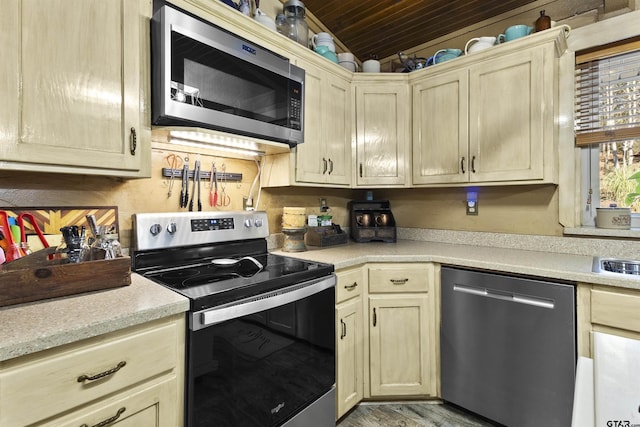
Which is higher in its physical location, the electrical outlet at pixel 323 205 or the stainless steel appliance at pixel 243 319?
the electrical outlet at pixel 323 205

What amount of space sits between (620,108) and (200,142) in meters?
2.41

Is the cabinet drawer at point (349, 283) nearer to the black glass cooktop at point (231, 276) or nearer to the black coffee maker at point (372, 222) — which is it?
the black glass cooktop at point (231, 276)

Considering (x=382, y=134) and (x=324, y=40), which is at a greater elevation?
(x=324, y=40)

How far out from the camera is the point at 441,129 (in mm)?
2141

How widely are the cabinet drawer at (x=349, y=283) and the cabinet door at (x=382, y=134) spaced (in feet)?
2.53

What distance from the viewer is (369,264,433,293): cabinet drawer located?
182cm

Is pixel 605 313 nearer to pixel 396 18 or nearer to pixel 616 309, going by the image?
pixel 616 309

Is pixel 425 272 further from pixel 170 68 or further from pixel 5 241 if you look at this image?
pixel 5 241

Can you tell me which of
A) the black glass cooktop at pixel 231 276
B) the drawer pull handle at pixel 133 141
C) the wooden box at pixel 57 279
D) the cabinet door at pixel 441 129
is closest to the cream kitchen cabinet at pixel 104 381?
the black glass cooktop at pixel 231 276

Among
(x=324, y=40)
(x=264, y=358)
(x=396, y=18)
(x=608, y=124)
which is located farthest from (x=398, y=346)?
(x=396, y=18)

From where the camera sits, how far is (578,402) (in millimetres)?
1078

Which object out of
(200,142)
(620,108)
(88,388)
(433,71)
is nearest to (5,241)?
(88,388)

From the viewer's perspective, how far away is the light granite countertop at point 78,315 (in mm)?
728

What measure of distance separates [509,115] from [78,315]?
2248 mm
